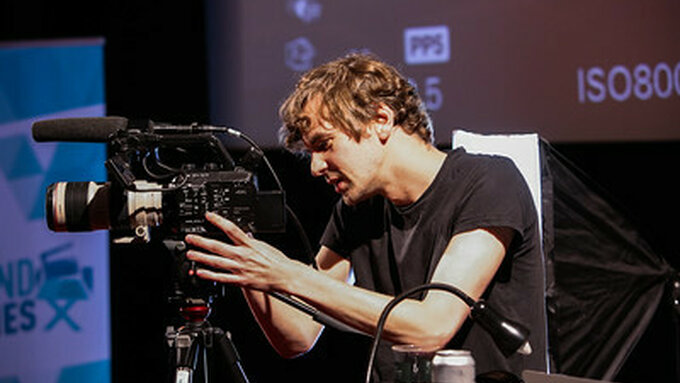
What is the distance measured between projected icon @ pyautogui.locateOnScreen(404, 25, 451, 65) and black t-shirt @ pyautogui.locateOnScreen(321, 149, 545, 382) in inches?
50.7

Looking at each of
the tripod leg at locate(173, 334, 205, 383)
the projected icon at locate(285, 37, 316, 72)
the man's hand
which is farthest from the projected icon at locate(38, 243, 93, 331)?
the man's hand

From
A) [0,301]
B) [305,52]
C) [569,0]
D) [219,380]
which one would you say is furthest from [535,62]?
[0,301]

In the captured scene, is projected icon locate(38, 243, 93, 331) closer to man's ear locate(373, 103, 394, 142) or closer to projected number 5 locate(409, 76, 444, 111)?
projected number 5 locate(409, 76, 444, 111)

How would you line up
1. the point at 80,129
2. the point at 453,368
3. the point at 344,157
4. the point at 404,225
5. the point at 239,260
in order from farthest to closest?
1. the point at 404,225
2. the point at 344,157
3. the point at 80,129
4. the point at 239,260
5. the point at 453,368

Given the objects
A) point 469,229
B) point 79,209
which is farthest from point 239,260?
point 469,229

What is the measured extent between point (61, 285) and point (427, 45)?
1.63m

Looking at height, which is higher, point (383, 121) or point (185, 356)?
point (383, 121)

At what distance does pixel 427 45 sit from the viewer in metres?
2.96

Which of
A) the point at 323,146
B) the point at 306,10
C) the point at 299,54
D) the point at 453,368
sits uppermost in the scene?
the point at 306,10

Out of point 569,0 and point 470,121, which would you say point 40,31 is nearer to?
point 470,121

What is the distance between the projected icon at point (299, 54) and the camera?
3.05m

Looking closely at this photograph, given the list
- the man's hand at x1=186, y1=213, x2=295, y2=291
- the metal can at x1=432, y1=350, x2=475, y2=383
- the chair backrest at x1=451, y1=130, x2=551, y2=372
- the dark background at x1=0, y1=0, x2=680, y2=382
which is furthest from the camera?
the dark background at x1=0, y1=0, x2=680, y2=382

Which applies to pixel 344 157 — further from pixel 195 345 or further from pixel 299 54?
pixel 299 54

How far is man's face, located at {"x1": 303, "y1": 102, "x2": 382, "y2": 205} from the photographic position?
163 centimetres
